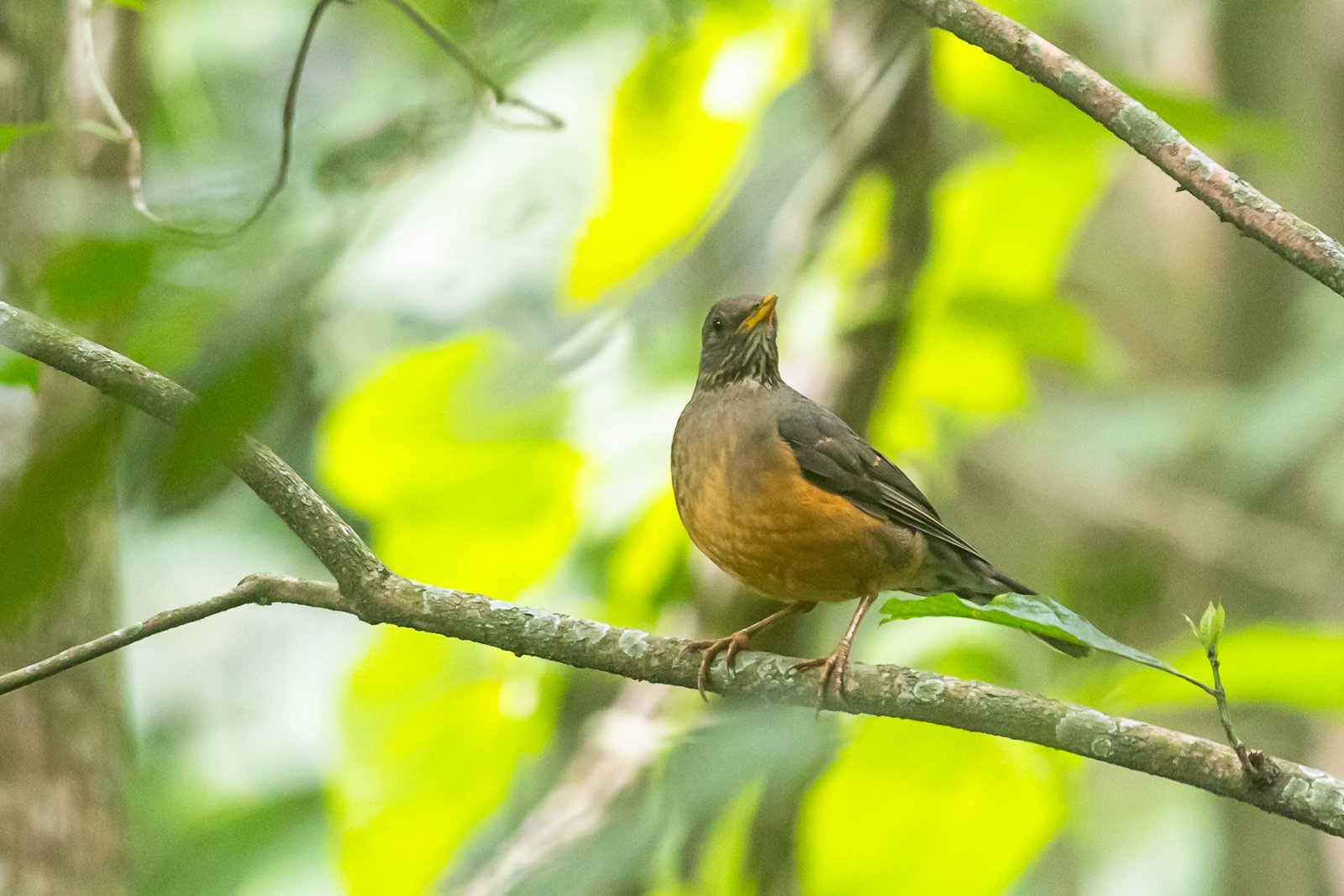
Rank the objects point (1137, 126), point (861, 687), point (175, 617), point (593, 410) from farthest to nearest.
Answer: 1. point (593, 410)
2. point (861, 687)
3. point (175, 617)
4. point (1137, 126)

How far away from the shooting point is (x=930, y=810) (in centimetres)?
367

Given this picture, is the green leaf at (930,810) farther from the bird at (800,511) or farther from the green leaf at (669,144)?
the green leaf at (669,144)

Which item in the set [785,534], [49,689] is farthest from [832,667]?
[49,689]

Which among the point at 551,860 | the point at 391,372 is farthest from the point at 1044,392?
the point at 551,860

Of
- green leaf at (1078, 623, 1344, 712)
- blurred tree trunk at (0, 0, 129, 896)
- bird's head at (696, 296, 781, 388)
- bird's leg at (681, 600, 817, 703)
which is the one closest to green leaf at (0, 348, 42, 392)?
blurred tree trunk at (0, 0, 129, 896)

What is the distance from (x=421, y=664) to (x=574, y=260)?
157 centimetres

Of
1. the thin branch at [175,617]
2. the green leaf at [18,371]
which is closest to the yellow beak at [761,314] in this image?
the thin branch at [175,617]

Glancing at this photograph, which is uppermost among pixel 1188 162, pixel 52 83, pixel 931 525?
pixel 1188 162

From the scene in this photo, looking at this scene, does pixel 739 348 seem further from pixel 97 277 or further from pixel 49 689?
pixel 97 277

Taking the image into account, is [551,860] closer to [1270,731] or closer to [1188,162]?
[1188,162]

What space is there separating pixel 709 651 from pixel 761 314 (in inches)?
A: 60.1

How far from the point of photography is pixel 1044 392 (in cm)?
936

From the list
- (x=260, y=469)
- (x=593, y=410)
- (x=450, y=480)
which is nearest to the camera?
(x=260, y=469)

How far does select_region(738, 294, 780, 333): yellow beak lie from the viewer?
466 centimetres
